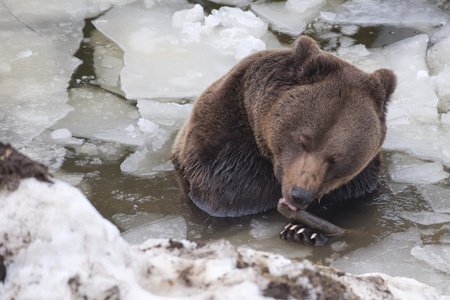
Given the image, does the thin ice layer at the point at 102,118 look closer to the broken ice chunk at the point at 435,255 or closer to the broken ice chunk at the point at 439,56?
the broken ice chunk at the point at 435,255

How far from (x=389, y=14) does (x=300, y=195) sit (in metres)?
4.79

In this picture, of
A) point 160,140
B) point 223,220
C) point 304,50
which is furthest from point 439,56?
point 223,220

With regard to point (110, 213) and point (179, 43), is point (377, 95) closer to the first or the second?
point (110, 213)

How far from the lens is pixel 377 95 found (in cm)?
412

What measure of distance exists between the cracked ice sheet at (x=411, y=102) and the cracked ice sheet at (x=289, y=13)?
775 mm

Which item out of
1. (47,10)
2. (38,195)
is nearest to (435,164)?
(38,195)

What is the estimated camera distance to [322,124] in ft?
12.5

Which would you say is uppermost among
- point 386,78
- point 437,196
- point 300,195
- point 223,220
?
point 386,78

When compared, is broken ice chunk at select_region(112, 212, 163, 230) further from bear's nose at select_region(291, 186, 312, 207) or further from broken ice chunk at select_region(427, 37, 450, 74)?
broken ice chunk at select_region(427, 37, 450, 74)

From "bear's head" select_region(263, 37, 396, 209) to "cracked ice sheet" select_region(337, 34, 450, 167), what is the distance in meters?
1.27

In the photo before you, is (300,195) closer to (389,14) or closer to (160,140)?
(160,140)

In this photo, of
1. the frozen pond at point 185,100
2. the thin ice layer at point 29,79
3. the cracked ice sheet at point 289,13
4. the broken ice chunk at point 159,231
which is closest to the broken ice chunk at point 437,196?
the frozen pond at point 185,100

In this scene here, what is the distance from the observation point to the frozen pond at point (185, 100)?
416cm

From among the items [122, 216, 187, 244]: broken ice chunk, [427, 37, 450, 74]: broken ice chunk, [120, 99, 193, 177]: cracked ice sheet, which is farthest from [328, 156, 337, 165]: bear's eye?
[427, 37, 450, 74]: broken ice chunk
